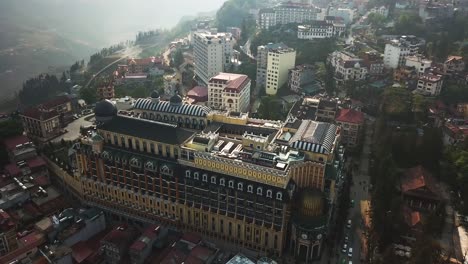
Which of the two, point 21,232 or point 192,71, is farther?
point 192,71

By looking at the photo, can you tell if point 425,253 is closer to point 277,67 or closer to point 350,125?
point 350,125

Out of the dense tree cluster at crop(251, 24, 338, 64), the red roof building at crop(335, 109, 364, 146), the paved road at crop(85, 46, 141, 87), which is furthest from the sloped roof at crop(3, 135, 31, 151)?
the dense tree cluster at crop(251, 24, 338, 64)

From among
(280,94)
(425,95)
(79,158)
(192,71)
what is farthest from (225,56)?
(79,158)

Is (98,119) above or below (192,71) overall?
above

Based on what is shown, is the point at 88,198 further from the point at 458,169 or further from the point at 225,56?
the point at 225,56

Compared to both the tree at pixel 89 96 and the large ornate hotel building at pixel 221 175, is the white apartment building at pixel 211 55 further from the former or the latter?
the large ornate hotel building at pixel 221 175

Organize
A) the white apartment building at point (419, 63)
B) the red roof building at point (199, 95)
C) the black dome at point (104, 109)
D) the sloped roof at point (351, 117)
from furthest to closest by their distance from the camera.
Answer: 1. the red roof building at point (199, 95)
2. the white apartment building at point (419, 63)
3. the sloped roof at point (351, 117)
4. the black dome at point (104, 109)

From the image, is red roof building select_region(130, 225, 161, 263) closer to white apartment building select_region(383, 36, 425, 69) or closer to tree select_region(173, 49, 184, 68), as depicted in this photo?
white apartment building select_region(383, 36, 425, 69)

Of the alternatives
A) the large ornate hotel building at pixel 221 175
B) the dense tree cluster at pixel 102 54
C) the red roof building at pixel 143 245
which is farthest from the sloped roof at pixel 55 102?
the dense tree cluster at pixel 102 54
